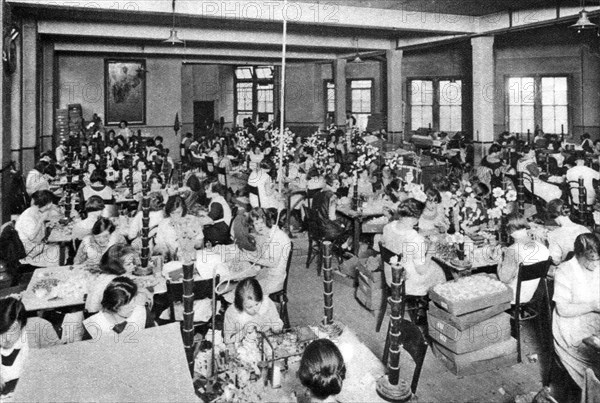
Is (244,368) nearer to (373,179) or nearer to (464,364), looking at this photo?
(464,364)

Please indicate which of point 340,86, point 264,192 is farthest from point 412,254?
point 340,86

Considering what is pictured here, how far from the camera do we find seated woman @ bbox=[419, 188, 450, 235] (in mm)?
6695

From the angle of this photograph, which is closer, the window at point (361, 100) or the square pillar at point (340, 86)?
the square pillar at point (340, 86)

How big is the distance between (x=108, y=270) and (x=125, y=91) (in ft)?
51.6

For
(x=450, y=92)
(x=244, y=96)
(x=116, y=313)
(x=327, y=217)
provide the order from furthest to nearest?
(x=244, y=96)
(x=450, y=92)
(x=327, y=217)
(x=116, y=313)

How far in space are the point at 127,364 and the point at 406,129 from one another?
18.8 m

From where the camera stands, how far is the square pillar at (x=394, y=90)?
16.0 metres

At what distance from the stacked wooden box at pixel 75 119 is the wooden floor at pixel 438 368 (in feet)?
42.7

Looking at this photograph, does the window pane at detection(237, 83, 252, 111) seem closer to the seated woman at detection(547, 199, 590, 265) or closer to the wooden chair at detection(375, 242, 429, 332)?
the wooden chair at detection(375, 242, 429, 332)

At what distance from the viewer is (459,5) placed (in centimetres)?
1109

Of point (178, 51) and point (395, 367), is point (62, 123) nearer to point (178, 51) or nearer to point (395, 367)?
point (178, 51)

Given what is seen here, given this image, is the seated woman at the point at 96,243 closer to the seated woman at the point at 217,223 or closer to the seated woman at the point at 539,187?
the seated woman at the point at 217,223

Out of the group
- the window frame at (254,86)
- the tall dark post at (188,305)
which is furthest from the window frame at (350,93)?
the tall dark post at (188,305)

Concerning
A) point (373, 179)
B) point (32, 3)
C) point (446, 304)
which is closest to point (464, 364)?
point (446, 304)
